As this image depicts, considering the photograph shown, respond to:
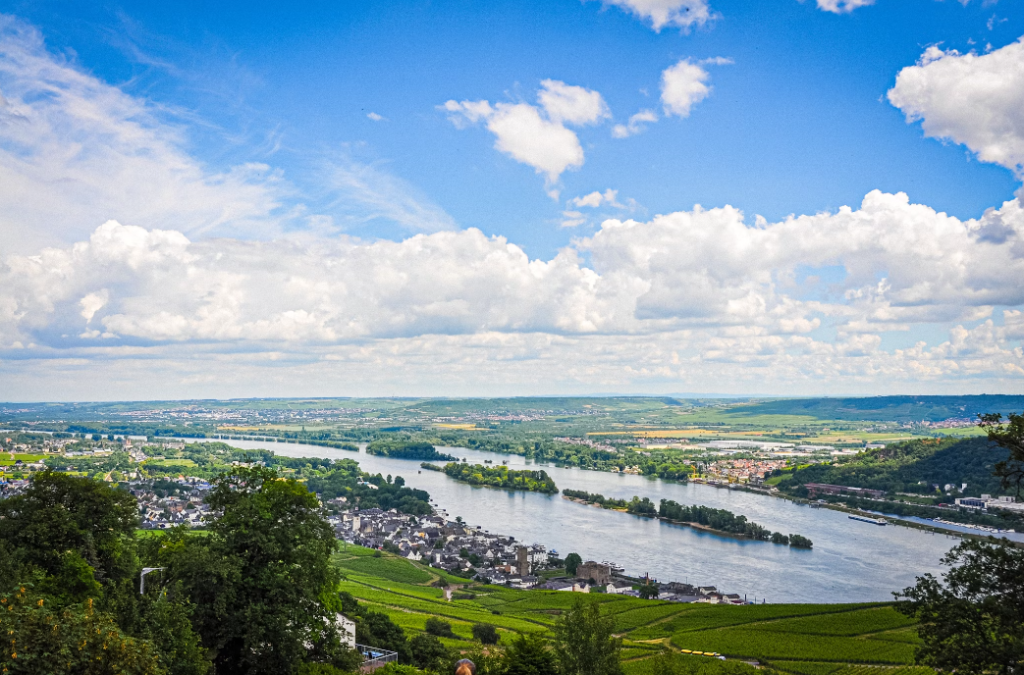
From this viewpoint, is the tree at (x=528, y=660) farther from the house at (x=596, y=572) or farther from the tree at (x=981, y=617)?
the house at (x=596, y=572)

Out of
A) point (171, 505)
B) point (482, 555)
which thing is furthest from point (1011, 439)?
point (171, 505)

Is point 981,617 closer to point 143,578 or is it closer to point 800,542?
point 143,578

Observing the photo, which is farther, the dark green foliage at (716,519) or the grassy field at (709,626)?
the dark green foliage at (716,519)

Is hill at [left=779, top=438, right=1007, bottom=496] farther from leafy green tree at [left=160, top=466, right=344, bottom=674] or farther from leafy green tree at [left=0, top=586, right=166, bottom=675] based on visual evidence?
leafy green tree at [left=0, top=586, right=166, bottom=675]

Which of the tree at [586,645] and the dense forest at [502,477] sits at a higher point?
the tree at [586,645]

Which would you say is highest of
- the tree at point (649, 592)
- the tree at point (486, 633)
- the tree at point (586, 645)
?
the tree at point (586, 645)

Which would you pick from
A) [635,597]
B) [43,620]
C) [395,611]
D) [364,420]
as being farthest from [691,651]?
[364,420]

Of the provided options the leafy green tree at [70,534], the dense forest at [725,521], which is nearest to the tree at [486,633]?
the leafy green tree at [70,534]
